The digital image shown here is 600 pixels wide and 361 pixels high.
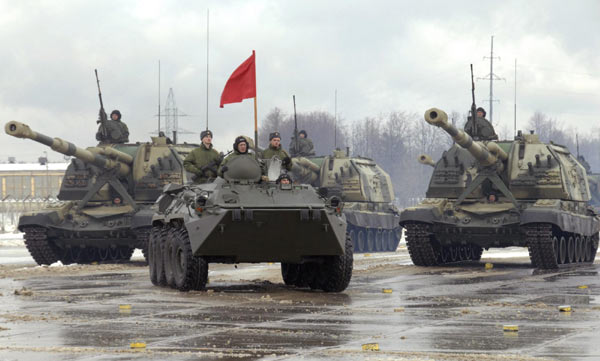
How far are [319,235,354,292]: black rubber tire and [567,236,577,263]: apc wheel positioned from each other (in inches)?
423

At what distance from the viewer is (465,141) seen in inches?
998

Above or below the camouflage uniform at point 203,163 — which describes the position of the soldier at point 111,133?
above

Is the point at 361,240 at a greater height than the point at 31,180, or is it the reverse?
the point at 31,180

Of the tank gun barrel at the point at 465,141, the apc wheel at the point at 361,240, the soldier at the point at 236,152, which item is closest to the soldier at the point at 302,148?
the apc wheel at the point at 361,240

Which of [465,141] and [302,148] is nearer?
[465,141]

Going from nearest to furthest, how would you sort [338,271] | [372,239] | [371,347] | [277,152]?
[371,347] < [338,271] < [277,152] < [372,239]

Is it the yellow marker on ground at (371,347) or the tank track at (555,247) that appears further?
the tank track at (555,247)

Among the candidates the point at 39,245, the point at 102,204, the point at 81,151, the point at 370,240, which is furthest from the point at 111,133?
the point at 370,240

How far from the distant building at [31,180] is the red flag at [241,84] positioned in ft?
305

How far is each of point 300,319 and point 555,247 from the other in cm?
1414

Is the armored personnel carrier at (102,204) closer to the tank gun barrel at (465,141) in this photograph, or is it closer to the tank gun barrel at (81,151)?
the tank gun barrel at (81,151)

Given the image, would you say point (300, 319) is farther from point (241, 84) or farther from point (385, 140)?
point (385, 140)

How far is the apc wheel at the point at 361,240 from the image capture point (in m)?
38.1

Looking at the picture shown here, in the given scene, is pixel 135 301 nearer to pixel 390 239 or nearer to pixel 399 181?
pixel 390 239
